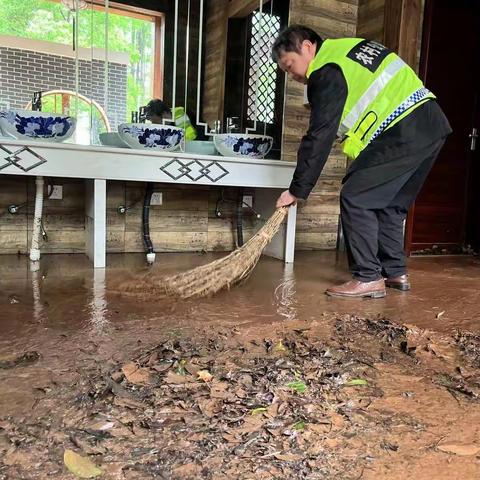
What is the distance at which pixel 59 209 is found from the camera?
3055mm

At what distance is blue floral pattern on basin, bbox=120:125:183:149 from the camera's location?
2.72 meters

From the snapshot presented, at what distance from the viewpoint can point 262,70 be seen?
3607mm

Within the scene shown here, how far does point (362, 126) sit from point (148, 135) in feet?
4.01

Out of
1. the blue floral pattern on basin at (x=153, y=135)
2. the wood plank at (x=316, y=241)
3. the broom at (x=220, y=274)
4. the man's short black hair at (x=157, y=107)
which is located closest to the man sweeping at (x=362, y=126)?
the broom at (x=220, y=274)

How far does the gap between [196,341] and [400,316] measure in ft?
2.94

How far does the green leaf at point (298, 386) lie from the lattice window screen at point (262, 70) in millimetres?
2698

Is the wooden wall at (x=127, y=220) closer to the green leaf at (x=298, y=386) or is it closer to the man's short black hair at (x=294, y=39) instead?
the man's short black hair at (x=294, y=39)

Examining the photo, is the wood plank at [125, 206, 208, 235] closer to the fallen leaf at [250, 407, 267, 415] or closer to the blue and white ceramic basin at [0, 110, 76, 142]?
the blue and white ceramic basin at [0, 110, 76, 142]

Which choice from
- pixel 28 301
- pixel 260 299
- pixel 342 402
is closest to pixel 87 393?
pixel 342 402

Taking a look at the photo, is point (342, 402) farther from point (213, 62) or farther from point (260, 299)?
point (213, 62)

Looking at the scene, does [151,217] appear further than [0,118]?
Yes

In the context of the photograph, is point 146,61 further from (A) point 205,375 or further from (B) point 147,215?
(A) point 205,375

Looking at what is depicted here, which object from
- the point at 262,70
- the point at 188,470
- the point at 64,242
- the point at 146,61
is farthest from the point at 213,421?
the point at 262,70

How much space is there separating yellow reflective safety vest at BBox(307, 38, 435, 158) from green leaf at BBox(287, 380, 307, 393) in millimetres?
1328
